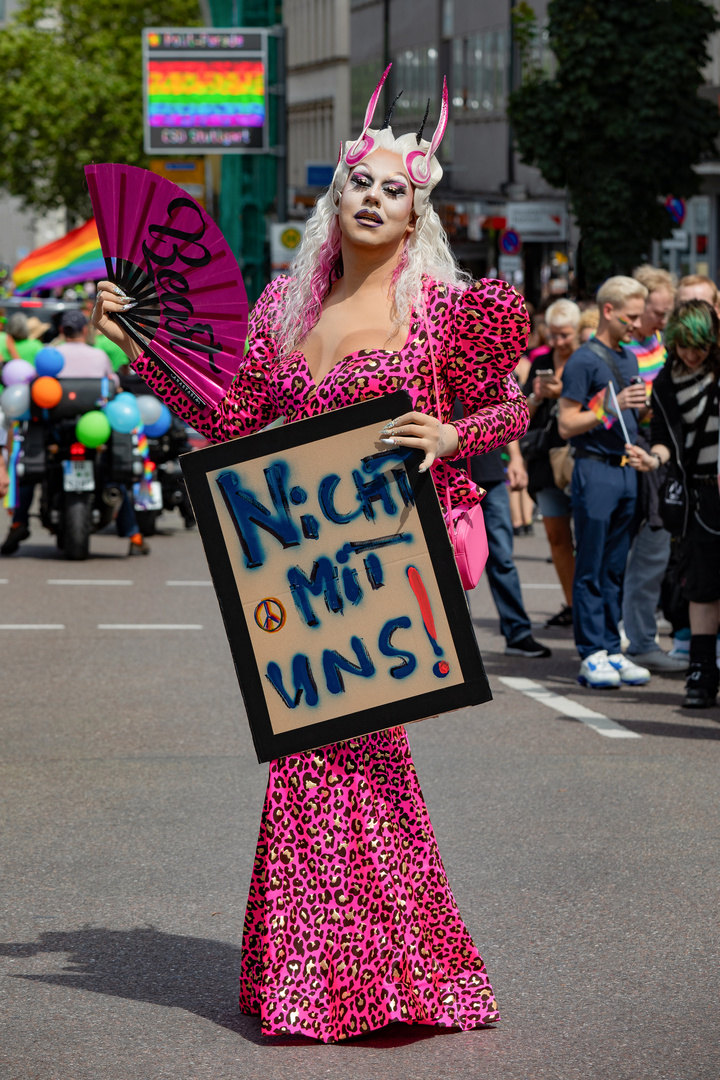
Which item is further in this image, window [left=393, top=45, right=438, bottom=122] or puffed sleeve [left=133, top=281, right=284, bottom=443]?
window [left=393, top=45, right=438, bottom=122]

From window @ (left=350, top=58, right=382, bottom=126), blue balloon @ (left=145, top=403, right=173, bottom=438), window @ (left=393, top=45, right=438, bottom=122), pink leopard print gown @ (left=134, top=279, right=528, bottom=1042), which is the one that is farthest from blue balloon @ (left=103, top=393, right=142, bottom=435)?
window @ (left=350, top=58, right=382, bottom=126)

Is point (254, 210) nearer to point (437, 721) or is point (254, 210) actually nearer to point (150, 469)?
point (150, 469)

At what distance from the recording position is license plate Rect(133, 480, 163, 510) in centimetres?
1597

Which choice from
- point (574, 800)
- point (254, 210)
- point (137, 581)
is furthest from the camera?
point (254, 210)

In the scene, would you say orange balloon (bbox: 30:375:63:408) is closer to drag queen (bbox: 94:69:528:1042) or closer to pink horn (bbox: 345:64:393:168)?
drag queen (bbox: 94:69:528:1042)

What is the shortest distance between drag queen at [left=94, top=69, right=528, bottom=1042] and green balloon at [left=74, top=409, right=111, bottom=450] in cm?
1047

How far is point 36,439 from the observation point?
1519cm

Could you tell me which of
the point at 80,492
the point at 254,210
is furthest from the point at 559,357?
the point at 254,210

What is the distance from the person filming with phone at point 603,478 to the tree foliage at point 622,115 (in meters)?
16.7

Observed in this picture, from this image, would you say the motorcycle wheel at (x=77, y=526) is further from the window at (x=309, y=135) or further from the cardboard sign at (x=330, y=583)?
the window at (x=309, y=135)

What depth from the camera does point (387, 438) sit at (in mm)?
4277

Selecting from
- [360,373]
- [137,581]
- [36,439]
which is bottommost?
[137,581]

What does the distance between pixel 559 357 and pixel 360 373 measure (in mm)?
7382

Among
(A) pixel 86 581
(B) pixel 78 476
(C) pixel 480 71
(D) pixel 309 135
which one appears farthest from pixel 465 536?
(D) pixel 309 135
